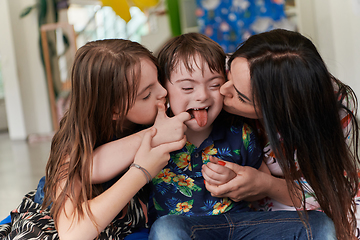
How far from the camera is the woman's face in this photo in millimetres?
923

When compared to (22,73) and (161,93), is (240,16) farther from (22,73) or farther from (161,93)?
(22,73)

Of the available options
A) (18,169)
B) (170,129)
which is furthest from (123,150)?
(18,169)

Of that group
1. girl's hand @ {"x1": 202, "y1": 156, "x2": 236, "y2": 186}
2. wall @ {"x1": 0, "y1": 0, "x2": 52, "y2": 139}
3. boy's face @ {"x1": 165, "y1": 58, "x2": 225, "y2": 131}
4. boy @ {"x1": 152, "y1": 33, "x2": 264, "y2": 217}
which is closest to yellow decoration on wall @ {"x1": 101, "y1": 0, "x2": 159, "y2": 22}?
boy @ {"x1": 152, "y1": 33, "x2": 264, "y2": 217}

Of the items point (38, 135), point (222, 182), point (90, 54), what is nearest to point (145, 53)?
point (90, 54)

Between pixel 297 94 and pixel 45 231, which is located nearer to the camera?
pixel 297 94

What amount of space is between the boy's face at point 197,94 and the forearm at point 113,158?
17 cm

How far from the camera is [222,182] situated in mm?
971

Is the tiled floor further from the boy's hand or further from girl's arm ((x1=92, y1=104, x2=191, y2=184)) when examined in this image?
the boy's hand

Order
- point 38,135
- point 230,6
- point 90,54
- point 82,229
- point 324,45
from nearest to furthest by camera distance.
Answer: point 82,229 < point 90,54 < point 230,6 < point 324,45 < point 38,135

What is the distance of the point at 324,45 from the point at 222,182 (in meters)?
3.54

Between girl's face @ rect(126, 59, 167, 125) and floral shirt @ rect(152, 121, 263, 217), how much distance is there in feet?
0.57

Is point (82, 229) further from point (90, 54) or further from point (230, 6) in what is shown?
point (230, 6)

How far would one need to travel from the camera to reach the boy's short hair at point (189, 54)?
3.29 ft

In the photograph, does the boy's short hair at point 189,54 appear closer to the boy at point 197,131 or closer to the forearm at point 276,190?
the boy at point 197,131
